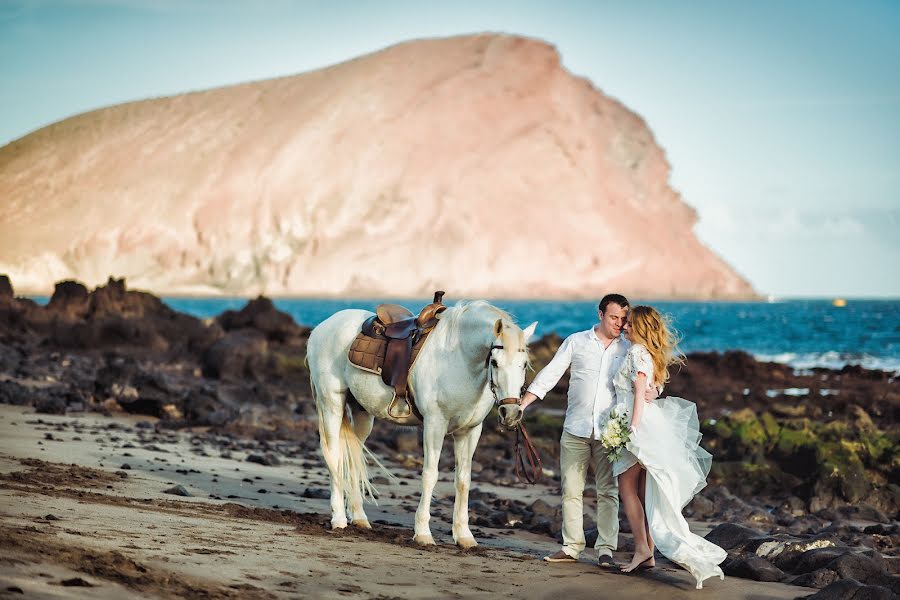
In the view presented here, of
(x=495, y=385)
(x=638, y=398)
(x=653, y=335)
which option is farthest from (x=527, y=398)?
(x=653, y=335)

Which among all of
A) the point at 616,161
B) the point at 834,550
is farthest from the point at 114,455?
the point at 616,161

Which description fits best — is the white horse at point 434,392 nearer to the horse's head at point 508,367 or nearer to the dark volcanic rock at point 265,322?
the horse's head at point 508,367

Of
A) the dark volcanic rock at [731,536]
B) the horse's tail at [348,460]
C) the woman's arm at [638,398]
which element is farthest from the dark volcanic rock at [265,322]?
the woman's arm at [638,398]

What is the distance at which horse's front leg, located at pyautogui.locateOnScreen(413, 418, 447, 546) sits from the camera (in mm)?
9391

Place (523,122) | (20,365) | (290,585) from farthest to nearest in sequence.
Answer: (523,122) → (20,365) → (290,585)

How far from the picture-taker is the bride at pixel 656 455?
8.03 metres

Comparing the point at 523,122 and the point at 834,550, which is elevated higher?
the point at 523,122

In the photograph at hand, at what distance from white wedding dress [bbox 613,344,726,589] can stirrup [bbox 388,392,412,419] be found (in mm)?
2214

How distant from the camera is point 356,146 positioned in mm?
146125

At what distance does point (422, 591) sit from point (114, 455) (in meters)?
7.56

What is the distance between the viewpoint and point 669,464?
8203 mm

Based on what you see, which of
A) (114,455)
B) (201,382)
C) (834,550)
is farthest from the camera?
(201,382)

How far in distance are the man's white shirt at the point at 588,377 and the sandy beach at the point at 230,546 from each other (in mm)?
1265

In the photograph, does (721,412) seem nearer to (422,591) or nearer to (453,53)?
(422,591)
